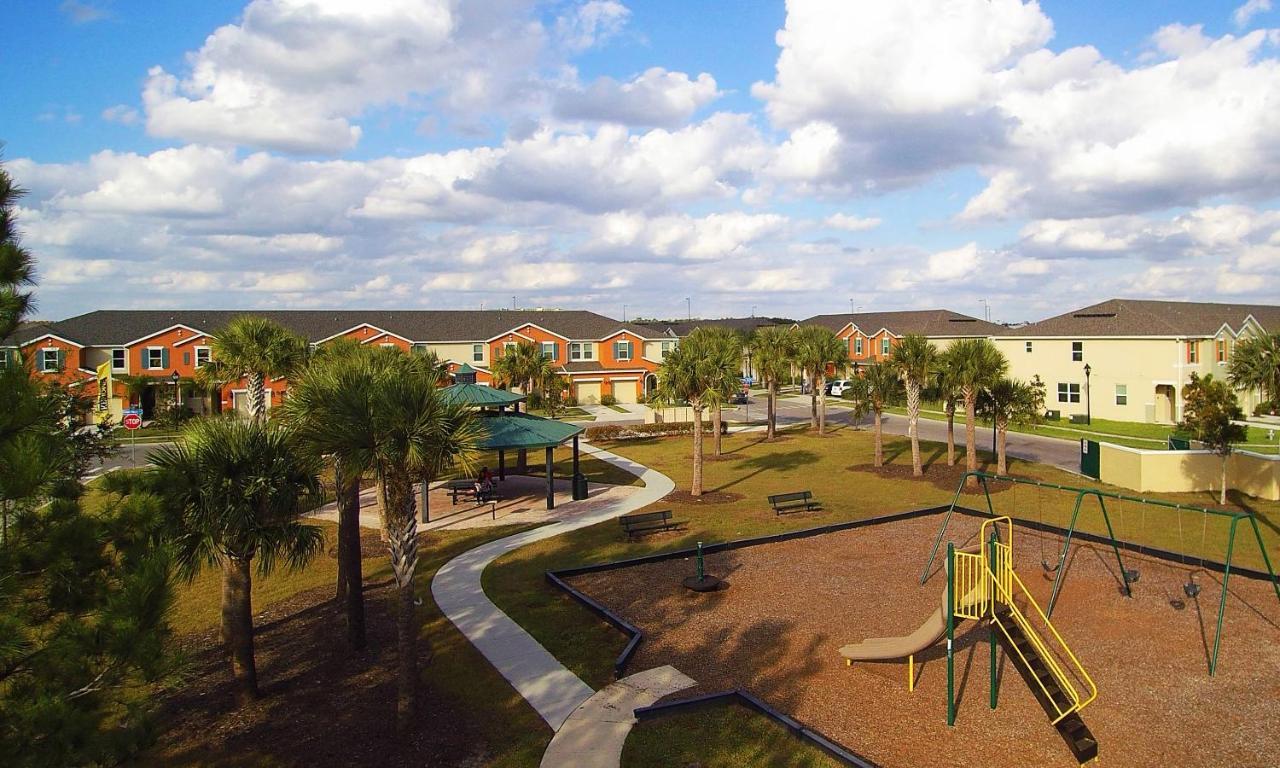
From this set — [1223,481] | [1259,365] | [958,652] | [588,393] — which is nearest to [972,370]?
[1223,481]

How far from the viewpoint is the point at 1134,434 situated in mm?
43219

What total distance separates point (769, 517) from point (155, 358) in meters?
49.8

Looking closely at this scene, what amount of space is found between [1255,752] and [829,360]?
3363cm

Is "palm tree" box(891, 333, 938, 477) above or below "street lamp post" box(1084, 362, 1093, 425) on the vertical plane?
above

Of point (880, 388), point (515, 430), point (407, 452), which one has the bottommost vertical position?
point (515, 430)

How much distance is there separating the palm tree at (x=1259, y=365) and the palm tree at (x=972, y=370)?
826 cm

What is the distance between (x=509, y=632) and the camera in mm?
15570

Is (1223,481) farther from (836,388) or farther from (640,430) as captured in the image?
(836,388)

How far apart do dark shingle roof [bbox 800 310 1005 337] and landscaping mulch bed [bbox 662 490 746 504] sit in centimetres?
4777

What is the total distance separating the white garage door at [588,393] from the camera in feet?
217

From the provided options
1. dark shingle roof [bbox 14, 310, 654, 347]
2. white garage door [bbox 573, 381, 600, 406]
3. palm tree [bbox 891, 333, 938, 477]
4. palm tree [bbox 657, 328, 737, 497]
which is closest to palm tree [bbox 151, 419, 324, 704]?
palm tree [bbox 657, 328, 737, 497]

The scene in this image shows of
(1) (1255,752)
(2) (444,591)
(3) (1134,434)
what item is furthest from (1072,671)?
(3) (1134,434)

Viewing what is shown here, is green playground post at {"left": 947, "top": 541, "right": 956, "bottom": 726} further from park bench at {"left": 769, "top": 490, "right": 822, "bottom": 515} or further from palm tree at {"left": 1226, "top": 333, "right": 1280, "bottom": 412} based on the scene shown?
palm tree at {"left": 1226, "top": 333, "right": 1280, "bottom": 412}

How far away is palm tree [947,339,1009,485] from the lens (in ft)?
100.0
